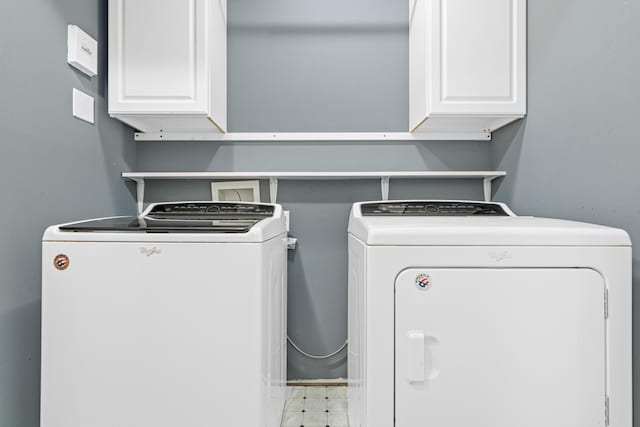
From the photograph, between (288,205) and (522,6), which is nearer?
(522,6)

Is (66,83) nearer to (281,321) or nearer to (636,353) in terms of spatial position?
(281,321)

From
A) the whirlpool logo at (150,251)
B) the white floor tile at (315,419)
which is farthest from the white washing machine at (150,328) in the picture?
the white floor tile at (315,419)

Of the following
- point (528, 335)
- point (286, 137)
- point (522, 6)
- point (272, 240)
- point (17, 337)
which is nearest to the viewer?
point (528, 335)

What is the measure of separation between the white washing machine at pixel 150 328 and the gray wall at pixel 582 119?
114cm

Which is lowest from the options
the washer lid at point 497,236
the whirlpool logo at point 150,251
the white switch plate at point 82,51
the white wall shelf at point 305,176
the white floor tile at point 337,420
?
the white floor tile at point 337,420

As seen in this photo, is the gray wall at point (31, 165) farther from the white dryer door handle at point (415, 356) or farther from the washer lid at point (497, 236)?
the white dryer door handle at point (415, 356)

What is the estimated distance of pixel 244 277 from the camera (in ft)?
3.59

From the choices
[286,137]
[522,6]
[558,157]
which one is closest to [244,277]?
[286,137]

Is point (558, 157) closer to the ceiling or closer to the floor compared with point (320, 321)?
closer to the ceiling

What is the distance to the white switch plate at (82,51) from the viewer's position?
4.69 feet

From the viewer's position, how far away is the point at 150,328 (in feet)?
3.58

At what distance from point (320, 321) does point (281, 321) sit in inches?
16.7

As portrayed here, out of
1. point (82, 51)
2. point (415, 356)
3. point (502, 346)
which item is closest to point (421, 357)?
point (415, 356)

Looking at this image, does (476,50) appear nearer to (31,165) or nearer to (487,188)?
(487,188)
